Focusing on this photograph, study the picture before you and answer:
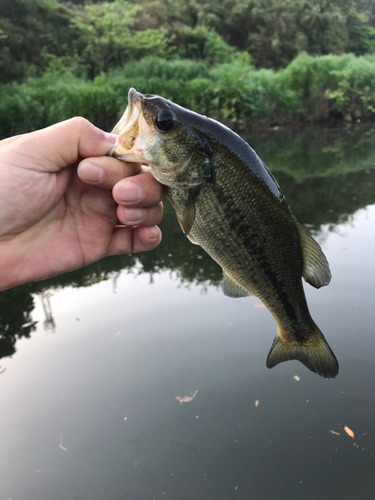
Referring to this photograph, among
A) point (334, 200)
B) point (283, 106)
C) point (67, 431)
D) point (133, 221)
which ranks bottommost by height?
point (283, 106)

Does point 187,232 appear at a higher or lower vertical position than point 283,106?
higher

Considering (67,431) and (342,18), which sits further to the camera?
(342,18)

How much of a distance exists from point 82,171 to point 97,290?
3703mm

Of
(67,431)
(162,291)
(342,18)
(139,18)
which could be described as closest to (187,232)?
(67,431)

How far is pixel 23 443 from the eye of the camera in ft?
10.9

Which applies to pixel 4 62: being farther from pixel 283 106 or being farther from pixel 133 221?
pixel 133 221

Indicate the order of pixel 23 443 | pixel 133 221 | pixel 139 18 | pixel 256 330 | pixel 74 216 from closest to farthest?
pixel 133 221 < pixel 74 216 < pixel 23 443 < pixel 256 330 < pixel 139 18

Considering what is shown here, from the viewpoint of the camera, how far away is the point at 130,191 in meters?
2.07

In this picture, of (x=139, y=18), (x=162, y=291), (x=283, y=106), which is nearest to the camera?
(x=162, y=291)

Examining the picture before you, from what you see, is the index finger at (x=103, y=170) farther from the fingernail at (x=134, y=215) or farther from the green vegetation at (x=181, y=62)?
the green vegetation at (x=181, y=62)

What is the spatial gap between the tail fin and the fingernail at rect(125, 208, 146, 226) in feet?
3.62

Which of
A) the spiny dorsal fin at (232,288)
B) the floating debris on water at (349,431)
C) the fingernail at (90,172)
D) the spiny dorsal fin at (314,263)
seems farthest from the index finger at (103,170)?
the floating debris on water at (349,431)

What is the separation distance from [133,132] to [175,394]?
2.71 metres

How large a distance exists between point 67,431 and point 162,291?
236 cm
